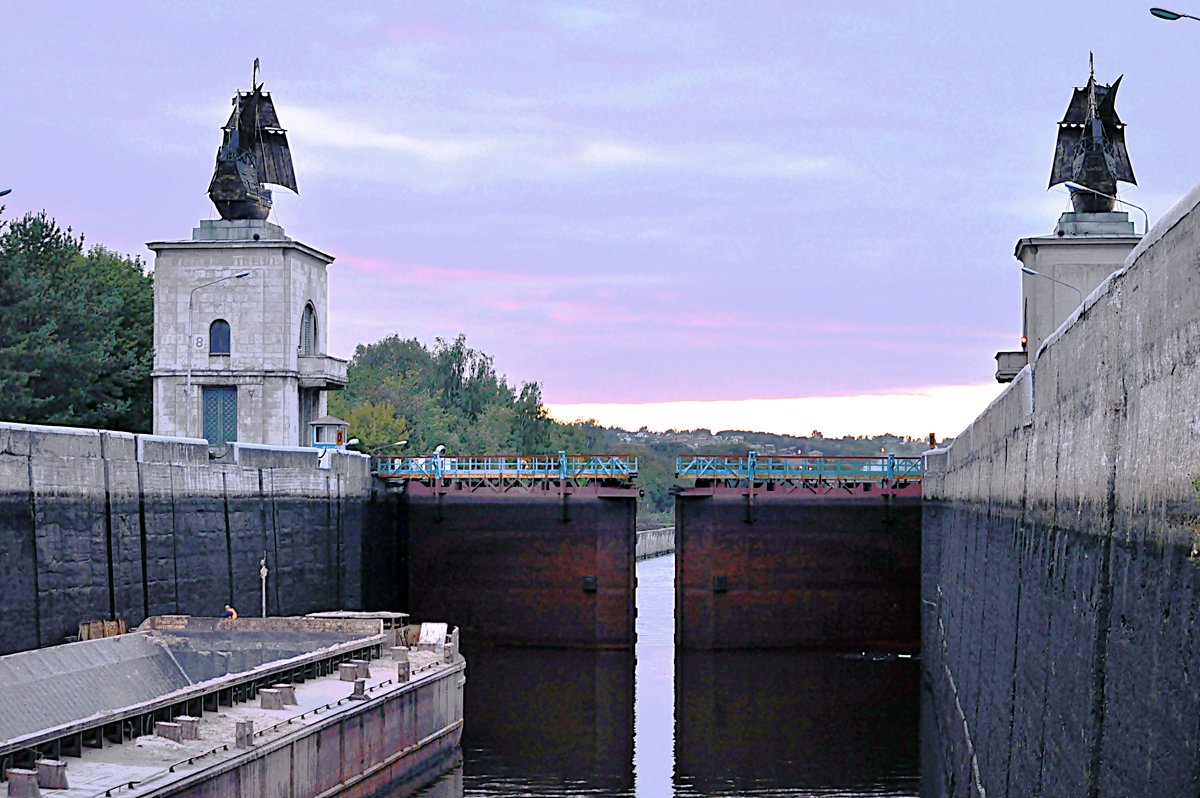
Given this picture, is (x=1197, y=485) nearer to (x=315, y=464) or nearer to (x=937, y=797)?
(x=937, y=797)

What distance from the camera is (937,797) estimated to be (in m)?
33.3

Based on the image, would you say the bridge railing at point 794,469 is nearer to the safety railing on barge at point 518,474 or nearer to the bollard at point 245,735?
the safety railing on barge at point 518,474

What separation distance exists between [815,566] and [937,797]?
913 inches

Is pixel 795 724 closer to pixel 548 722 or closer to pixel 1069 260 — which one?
pixel 548 722

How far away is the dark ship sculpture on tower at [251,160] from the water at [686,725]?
744 inches

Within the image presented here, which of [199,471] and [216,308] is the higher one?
[216,308]

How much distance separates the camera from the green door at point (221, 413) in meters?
60.5

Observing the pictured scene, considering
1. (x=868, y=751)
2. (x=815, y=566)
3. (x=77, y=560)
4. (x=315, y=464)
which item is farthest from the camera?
(x=815, y=566)

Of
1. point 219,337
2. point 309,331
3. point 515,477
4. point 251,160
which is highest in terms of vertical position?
point 251,160

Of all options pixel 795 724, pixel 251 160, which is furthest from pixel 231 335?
pixel 795 724

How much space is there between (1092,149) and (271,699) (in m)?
42.8

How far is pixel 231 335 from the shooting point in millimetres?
60625

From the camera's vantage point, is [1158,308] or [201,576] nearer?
[1158,308]

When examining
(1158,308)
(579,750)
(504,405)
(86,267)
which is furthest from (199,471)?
(504,405)
